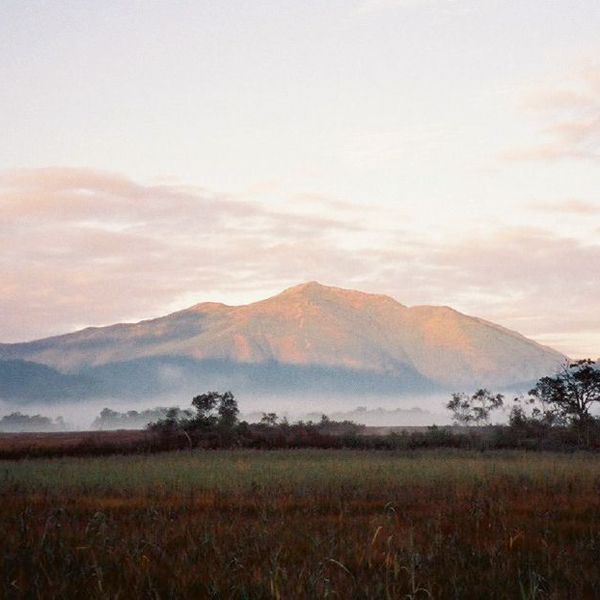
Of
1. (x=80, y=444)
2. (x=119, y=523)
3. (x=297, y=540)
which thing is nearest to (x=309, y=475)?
(x=119, y=523)

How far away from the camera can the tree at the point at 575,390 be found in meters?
48.2

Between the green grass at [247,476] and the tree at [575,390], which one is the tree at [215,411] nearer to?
the green grass at [247,476]

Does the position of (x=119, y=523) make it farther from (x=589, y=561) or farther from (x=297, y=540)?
(x=589, y=561)

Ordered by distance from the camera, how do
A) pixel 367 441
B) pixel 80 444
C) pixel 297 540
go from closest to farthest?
pixel 297 540 < pixel 80 444 < pixel 367 441

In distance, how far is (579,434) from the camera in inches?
1752

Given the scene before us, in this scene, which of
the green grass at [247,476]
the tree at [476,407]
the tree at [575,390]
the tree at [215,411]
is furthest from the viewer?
the tree at [476,407]

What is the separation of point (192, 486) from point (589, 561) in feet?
41.0

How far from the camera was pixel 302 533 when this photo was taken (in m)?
10.5

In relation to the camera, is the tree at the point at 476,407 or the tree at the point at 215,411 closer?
the tree at the point at 215,411

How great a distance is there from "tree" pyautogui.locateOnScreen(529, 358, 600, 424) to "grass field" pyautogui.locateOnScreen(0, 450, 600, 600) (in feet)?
79.2

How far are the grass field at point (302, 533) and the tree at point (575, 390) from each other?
24.1 metres

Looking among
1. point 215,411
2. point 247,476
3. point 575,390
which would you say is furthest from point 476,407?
point 247,476

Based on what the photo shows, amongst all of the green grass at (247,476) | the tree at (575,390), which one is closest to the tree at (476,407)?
the tree at (575,390)

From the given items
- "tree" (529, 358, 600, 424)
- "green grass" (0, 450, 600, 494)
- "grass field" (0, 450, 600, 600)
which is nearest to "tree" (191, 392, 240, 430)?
"green grass" (0, 450, 600, 494)
